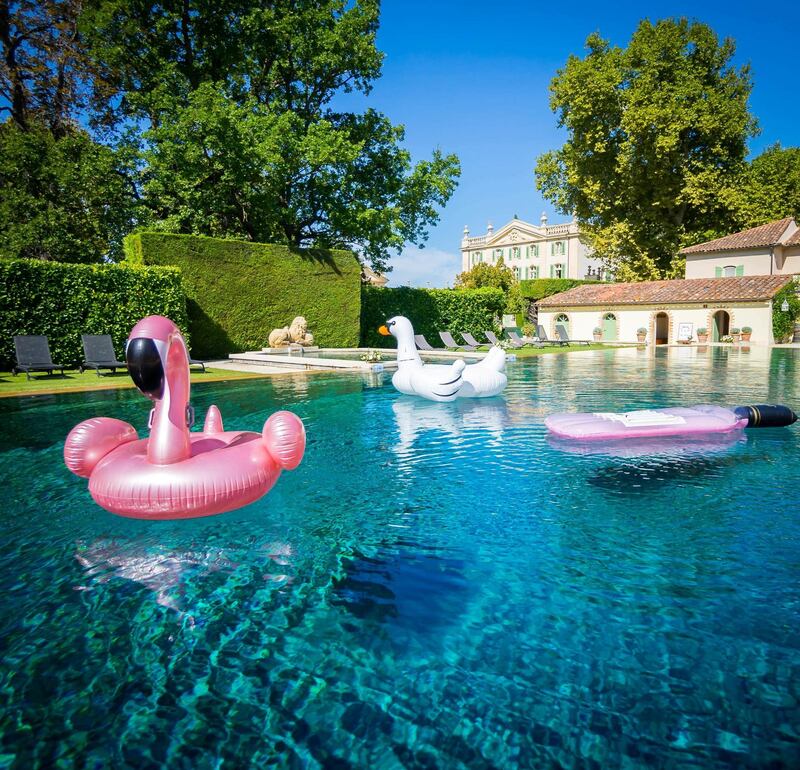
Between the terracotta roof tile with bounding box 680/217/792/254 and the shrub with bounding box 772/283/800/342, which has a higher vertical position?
the terracotta roof tile with bounding box 680/217/792/254

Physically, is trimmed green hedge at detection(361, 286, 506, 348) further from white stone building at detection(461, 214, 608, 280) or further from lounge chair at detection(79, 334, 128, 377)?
white stone building at detection(461, 214, 608, 280)

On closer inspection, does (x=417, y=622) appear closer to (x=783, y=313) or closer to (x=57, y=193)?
(x=57, y=193)

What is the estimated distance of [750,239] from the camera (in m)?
36.3

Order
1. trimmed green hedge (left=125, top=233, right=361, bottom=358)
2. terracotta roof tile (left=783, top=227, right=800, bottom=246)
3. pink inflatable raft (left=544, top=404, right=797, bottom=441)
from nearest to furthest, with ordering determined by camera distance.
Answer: pink inflatable raft (left=544, top=404, right=797, bottom=441) < trimmed green hedge (left=125, top=233, right=361, bottom=358) < terracotta roof tile (left=783, top=227, right=800, bottom=246)

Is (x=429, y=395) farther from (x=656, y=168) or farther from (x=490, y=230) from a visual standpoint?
(x=490, y=230)

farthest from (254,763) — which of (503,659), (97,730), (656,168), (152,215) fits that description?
(656,168)

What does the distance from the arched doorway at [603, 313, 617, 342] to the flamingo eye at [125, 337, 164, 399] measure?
3843cm

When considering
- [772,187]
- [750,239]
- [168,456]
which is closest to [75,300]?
[168,456]

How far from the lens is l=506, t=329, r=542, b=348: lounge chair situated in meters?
25.5

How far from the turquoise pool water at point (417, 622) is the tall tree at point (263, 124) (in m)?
20.8

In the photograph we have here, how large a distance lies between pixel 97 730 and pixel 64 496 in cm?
372

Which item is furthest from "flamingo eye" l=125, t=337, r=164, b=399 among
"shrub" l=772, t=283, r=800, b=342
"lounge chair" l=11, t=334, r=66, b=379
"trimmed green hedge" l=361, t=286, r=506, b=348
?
"shrub" l=772, t=283, r=800, b=342

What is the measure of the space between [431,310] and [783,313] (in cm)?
2180

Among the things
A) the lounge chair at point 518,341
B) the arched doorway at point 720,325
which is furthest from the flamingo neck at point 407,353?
the arched doorway at point 720,325
